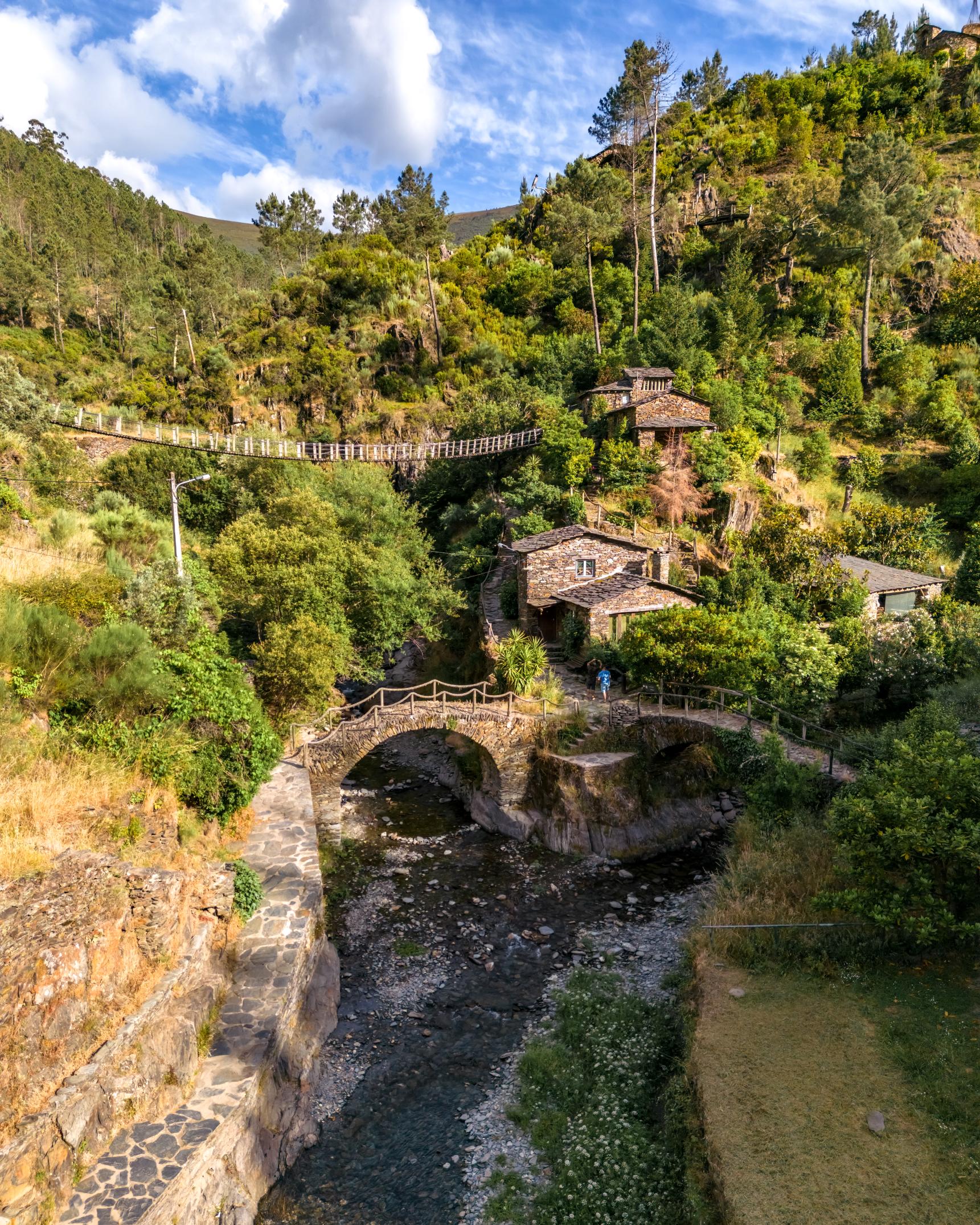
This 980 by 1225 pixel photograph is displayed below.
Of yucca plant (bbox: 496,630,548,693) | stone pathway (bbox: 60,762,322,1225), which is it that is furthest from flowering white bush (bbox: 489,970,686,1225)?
yucca plant (bbox: 496,630,548,693)

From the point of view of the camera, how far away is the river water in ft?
37.7

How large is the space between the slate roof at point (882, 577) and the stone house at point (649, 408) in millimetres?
11873

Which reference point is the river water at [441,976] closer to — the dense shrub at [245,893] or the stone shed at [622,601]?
the dense shrub at [245,893]

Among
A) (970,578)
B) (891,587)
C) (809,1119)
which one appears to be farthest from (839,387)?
(809,1119)

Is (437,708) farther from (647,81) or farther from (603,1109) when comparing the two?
(647,81)

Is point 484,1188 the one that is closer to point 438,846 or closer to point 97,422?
point 438,846

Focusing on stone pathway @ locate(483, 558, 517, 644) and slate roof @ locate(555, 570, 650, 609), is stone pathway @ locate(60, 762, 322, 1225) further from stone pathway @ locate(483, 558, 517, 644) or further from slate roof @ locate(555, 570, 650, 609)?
slate roof @ locate(555, 570, 650, 609)

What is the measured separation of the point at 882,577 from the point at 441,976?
22592 millimetres

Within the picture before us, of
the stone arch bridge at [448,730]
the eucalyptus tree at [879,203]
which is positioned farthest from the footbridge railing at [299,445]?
the eucalyptus tree at [879,203]

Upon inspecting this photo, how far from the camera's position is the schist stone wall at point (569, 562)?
2855 cm

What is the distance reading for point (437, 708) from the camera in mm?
21938

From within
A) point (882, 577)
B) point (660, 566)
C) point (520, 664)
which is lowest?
point (520, 664)

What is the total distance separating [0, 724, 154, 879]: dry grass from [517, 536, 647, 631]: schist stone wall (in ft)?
60.4

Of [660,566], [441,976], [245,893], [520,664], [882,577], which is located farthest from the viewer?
[660,566]
